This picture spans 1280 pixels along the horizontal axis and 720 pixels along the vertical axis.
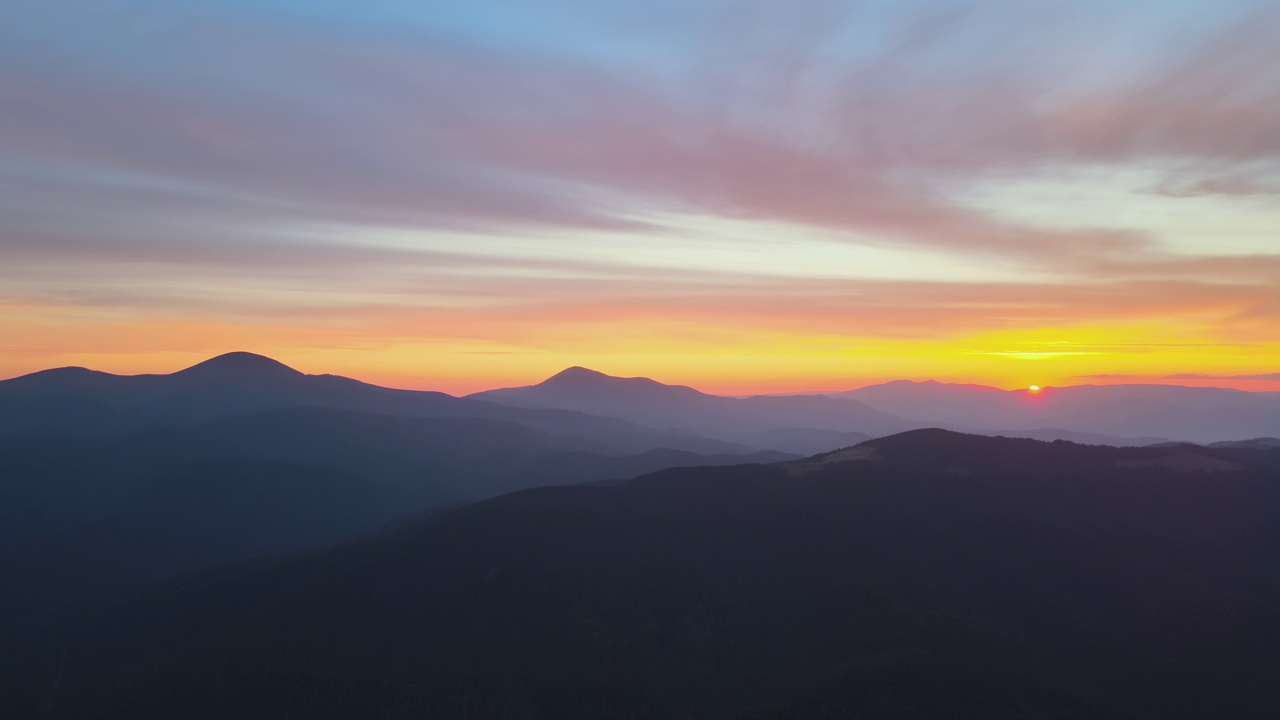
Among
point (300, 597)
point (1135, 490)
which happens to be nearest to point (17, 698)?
point (300, 597)

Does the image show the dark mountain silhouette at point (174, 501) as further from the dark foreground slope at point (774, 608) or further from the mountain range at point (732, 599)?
the dark foreground slope at point (774, 608)

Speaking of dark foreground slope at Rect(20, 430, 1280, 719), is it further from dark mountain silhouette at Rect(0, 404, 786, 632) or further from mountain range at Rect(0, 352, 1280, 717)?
dark mountain silhouette at Rect(0, 404, 786, 632)

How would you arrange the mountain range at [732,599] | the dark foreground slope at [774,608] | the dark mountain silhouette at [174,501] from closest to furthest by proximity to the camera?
1. the dark foreground slope at [774,608]
2. the mountain range at [732,599]
3. the dark mountain silhouette at [174,501]

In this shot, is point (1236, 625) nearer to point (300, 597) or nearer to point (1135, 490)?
point (1135, 490)

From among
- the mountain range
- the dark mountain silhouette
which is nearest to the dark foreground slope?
the mountain range

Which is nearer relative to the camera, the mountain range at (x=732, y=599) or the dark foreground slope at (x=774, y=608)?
the dark foreground slope at (x=774, y=608)

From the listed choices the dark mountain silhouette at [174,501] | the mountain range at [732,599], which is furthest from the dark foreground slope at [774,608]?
the dark mountain silhouette at [174,501]

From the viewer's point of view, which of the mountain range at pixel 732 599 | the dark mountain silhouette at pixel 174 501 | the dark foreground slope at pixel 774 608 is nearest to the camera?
the dark foreground slope at pixel 774 608

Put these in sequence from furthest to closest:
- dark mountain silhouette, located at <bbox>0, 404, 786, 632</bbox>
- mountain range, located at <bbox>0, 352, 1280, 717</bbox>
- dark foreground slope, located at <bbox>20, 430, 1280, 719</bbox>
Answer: dark mountain silhouette, located at <bbox>0, 404, 786, 632</bbox> < mountain range, located at <bbox>0, 352, 1280, 717</bbox> < dark foreground slope, located at <bbox>20, 430, 1280, 719</bbox>
